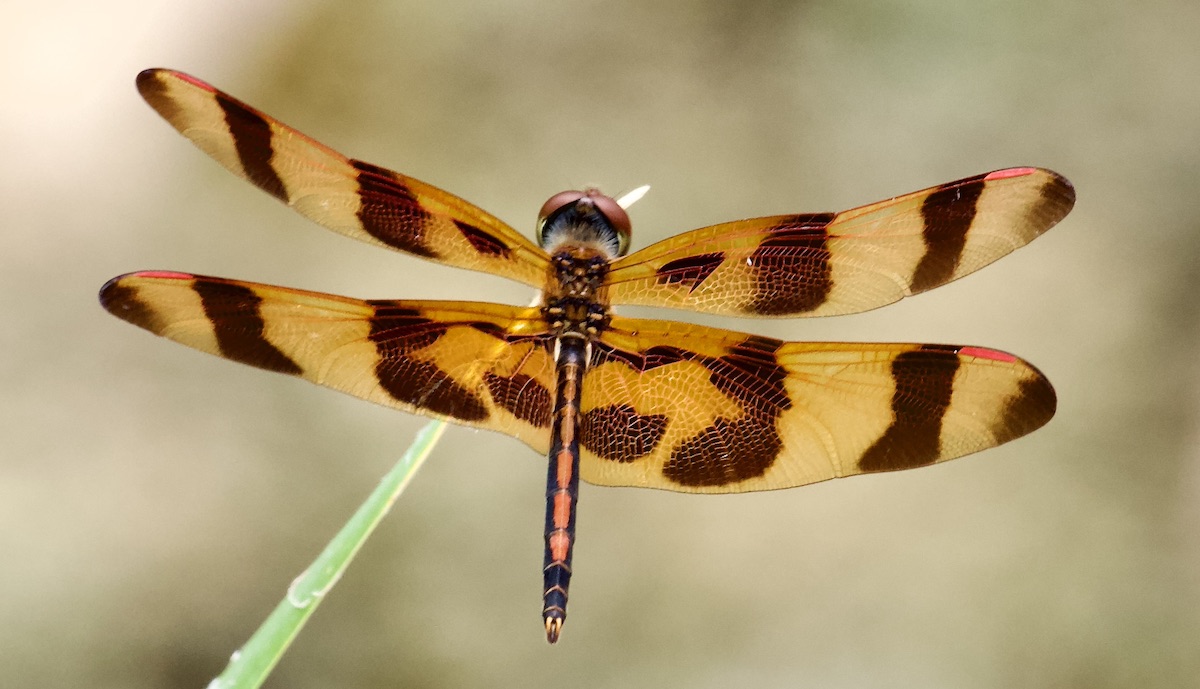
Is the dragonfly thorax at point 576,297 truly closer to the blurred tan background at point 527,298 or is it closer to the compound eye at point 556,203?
the compound eye at point 556,203

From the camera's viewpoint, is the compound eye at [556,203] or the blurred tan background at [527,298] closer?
the compound eye at [556,203]

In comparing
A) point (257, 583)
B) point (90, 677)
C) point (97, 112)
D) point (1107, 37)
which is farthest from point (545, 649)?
point (1107, 37)

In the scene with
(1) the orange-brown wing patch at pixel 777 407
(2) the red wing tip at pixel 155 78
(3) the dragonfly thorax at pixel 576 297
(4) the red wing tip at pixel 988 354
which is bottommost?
(1) the orange-brown wing patch at pixel 777 407

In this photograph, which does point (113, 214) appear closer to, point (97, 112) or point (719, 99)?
point (97, 112)

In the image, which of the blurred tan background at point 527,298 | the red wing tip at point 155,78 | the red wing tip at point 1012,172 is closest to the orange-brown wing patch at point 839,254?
the red wing tip at point 1012,172

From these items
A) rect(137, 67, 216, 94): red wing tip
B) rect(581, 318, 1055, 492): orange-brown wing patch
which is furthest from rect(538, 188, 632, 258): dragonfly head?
rect(137, 67, 216, 94): red wing tip

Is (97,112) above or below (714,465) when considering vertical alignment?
above

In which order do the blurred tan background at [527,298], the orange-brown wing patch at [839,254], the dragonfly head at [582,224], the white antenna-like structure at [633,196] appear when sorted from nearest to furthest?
the white antenna-like structure at [633,196] → the orange-brown wing patch at [839,254] → the dragonfly head at [582,224] → the blurred tan background at [527,298]

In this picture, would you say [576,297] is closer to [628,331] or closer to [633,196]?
[628,331]
